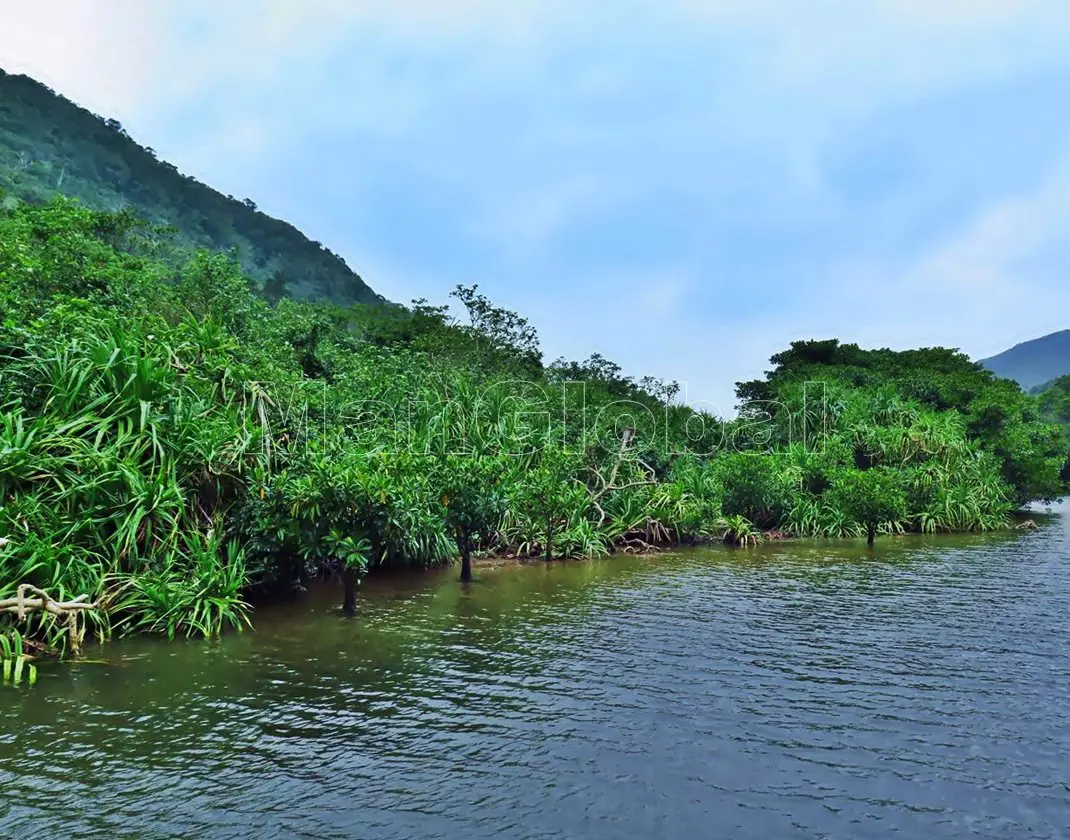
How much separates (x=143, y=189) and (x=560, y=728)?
58.4m

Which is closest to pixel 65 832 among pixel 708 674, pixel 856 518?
pixel 708 674

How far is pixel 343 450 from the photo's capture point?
11594mm

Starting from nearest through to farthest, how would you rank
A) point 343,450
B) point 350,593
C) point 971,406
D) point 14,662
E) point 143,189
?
point 14,662 → point 350,593 → point 343,450 → point 971,406 → point 143,189

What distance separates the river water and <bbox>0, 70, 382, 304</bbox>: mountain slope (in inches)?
1667

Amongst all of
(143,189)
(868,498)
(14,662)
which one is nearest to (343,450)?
(14,662)

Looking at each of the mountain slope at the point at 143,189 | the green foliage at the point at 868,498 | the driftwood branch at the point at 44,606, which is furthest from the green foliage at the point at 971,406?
the mountain slope at the point at 143,189

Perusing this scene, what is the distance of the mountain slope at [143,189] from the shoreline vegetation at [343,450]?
27.7 meters

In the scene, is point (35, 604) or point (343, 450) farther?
point (343, 450)

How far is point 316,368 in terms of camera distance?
63.6 ft

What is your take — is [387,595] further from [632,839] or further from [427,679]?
[632,839]

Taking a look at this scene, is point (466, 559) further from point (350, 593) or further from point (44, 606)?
point (44, 606)

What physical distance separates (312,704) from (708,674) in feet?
13.4

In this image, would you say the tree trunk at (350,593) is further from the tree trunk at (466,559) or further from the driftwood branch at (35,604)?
the driftwood branch at (35,604)

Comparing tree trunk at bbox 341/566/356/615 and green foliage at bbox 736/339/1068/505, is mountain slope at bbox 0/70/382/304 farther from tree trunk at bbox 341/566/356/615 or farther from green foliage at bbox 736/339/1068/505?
tree trunk at bbox 341/566/356/615
